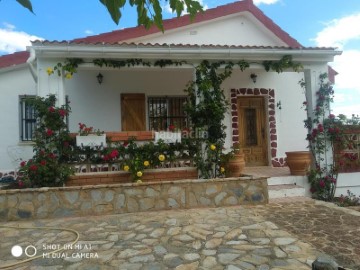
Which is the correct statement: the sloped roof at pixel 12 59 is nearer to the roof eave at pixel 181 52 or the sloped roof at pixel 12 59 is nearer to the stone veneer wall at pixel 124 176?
the roof eave at pixel 181 52

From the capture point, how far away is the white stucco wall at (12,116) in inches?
311

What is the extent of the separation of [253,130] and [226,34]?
3.14m

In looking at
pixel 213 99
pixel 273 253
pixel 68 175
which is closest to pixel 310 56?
pixel 213 99

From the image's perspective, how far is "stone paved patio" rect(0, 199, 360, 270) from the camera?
9.82 ft

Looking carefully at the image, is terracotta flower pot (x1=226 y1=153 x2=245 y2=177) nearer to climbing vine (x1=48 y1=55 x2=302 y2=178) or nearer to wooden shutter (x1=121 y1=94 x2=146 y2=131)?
climbing vine (x1=48 y1=55 x2=302 y2=178)

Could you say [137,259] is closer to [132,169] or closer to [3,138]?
[132,169]

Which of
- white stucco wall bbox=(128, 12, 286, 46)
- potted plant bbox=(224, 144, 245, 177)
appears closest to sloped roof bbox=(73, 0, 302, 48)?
white stucco wall bbox=(128, 12, 286, 46)

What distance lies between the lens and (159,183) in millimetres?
5051

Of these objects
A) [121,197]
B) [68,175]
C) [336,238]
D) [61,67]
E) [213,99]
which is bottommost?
[336,238]

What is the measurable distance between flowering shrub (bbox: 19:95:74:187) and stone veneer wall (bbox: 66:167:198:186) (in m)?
0.34

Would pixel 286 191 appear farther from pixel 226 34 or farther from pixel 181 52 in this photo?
pixel 226 34

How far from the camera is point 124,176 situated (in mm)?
5918

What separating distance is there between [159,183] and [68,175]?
1.76m

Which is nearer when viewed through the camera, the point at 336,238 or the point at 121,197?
the point at 336,238
